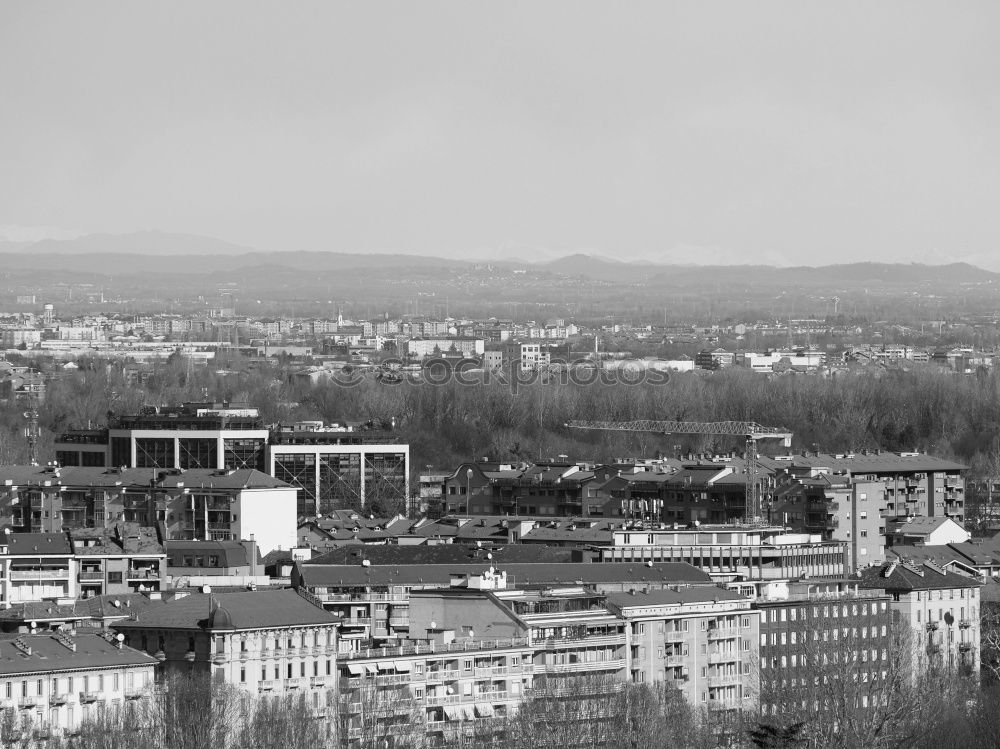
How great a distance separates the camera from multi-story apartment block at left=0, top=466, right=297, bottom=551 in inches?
2172

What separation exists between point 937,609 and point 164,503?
55.1ft

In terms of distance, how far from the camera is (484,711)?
112ft

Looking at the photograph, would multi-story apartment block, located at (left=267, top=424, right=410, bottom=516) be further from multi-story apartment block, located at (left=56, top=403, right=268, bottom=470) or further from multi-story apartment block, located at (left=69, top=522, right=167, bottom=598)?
multi-story apartment block, located at (left=69, top=522, right=167, bottom=598)

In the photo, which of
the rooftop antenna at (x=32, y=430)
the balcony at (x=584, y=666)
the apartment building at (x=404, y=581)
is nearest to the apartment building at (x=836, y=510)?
the apartment building at (x=404, y=581)

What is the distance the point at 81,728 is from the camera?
31.1m

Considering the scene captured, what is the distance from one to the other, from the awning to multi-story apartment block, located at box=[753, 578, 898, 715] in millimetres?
3301

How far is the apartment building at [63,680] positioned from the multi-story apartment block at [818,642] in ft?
24.3

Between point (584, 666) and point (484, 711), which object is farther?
point (584, 666)

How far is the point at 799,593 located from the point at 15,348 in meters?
122

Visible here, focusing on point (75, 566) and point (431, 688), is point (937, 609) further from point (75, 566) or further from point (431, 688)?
point (431, 688)

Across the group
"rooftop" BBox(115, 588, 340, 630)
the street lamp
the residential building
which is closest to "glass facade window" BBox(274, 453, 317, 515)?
the street lamp

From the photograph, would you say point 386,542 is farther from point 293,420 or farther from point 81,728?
point 293,420

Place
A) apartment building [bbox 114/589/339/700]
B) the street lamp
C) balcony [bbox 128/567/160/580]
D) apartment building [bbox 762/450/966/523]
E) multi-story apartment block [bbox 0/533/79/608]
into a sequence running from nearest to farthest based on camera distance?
apartment building [bbox 114/589/339/700] < multi-story apartment block [bbox 0/533/79/608] < balcony [bbox 128/567/160/580] < the street lamp < apartment building [bbox 762/450/966/523]

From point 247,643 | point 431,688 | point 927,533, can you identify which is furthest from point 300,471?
point 247,643
